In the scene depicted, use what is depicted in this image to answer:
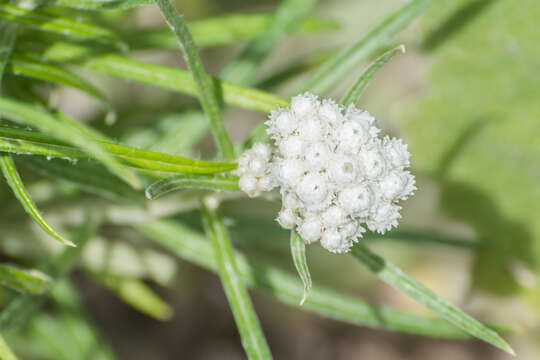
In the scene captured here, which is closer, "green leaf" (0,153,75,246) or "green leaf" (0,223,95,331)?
"green leaf" (0,153,75,246)

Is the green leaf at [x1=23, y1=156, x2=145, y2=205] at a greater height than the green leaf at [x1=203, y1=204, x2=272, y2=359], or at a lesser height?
greater

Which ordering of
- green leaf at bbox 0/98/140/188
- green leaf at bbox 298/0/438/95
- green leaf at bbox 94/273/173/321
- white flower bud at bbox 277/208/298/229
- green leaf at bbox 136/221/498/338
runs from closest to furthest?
green leaf at bbox 0/98/140/188 < white flower bud at bbox 277/208/298/229 < green leaf at bbox 298/0/438/95 < green leaf at bbox 136/221/498/338 < green leaf at bbox 94/273/173/321

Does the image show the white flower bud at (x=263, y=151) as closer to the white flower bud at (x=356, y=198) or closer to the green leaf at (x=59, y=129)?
the white flower bud at (x=356, y=198)

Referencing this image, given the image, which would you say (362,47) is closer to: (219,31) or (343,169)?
(219,31)

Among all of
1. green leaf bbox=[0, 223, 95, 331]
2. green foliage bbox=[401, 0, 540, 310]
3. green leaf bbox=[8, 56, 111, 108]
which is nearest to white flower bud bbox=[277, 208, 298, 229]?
green leaf bbox=[8, 56, 111, 108]

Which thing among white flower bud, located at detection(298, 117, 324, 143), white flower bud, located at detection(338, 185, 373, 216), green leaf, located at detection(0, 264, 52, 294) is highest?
white flower bud, located at detection(298, 117, 324, 143)

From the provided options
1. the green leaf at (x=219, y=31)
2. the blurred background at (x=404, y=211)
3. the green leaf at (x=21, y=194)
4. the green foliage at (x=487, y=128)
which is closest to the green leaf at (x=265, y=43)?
the green leaf at (x=219, y=31)

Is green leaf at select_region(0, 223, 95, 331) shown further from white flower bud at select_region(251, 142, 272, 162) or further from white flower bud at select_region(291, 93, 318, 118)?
white flower bud at select_region(291, 93, 318, 118)

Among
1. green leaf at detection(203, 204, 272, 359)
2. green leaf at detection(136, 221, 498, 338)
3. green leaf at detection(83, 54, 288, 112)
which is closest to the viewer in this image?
green leaf at detection(203, 204, 272, 359)
